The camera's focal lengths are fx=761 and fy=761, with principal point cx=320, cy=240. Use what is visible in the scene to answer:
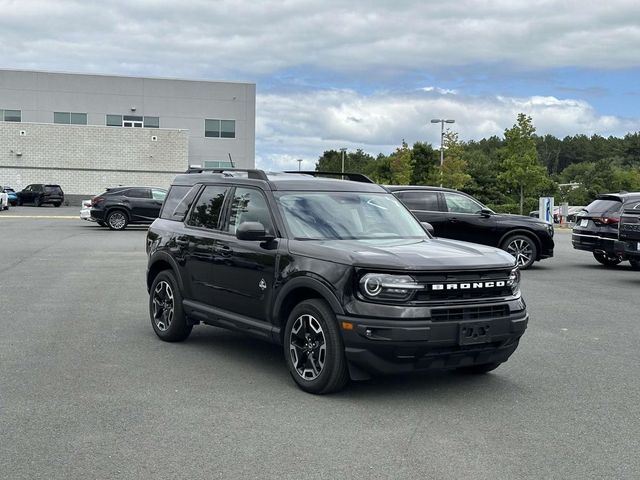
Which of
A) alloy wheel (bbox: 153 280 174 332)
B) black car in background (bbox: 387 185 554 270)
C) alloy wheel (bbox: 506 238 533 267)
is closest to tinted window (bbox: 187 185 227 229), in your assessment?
alloy wheel (bbox: 153 280 174 332)

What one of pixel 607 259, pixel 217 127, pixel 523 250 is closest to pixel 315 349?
pixel 523 250

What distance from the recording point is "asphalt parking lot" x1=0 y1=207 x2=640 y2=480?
180 inches

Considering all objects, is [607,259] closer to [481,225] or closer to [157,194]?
[481,225]

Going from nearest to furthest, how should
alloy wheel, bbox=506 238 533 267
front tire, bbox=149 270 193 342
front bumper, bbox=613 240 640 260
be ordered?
front tire, bbox=149 270 193 342 → front bumper, bbox=613 240 640 260 → alloy wheel, bbox=506 238 533 267

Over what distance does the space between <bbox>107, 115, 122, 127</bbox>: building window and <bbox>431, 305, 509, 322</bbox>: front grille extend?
6346 cm

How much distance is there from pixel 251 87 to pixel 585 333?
201 ft

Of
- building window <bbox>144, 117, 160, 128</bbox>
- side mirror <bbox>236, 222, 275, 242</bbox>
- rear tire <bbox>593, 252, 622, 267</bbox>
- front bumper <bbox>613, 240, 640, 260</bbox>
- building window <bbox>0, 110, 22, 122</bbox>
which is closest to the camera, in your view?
side mirror <bbox>236, 222, 275, 242</bbox>

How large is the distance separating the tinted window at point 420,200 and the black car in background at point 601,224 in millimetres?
3479

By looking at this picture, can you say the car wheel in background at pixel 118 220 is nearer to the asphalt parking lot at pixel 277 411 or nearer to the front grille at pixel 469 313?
the asphalt parking lot at pixel 277 411

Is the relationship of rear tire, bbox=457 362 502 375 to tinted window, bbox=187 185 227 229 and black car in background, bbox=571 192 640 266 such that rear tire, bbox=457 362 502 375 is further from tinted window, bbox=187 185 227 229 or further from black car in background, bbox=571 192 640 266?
black car in background, bbox=571 192 640 266

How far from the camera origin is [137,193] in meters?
29.7

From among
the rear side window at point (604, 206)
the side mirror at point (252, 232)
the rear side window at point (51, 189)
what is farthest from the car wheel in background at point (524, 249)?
the rear side window at point (51, 189)

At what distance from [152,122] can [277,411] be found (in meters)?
63.7

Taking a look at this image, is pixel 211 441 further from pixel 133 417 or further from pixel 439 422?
pixel 439 422
